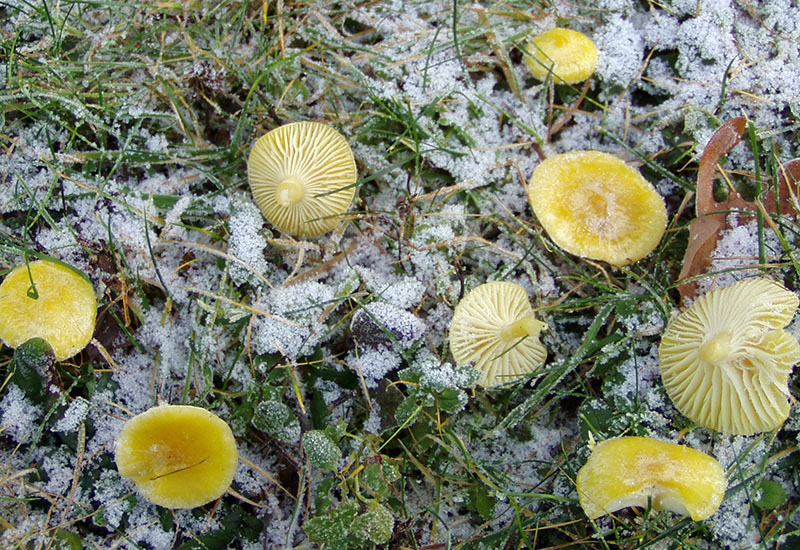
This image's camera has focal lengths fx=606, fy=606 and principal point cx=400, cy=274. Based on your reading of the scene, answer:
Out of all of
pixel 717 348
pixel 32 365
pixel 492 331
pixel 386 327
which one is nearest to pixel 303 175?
pixel 386 327

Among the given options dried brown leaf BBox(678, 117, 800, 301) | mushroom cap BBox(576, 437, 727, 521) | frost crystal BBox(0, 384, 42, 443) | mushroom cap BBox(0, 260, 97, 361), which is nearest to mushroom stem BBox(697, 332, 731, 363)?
mushroom cap BBox(576, 437, 727, 521)

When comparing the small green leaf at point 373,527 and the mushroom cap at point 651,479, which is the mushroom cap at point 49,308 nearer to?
the small green leaf at point 373,527

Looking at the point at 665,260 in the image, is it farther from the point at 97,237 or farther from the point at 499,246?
the point at 97,237

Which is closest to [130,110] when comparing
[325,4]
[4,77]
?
[4,77]

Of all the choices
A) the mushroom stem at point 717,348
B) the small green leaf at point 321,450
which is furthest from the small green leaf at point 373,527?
the mushroom stem at point 717,348

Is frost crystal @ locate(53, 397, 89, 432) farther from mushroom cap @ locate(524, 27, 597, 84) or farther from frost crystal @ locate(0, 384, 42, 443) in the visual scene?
mushroom cap @ locate(524, 27, 597, 84)

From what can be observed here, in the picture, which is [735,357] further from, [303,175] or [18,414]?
[18,414]
